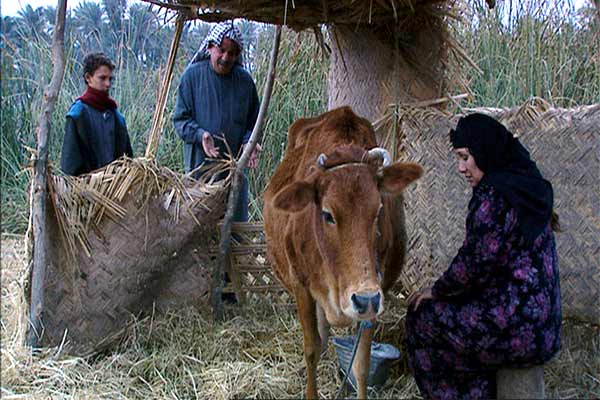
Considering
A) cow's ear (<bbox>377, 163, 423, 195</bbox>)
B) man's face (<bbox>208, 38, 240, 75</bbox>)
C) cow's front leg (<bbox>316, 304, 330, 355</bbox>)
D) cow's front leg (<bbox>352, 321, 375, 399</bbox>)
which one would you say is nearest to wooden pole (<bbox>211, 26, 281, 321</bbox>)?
man's face (<bbox>208, 38, 240, 75</bbox>)

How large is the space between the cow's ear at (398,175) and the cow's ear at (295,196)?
37cm

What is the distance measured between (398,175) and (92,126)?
9.06ft

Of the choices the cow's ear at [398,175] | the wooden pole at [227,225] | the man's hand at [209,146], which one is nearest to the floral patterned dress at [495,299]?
→ the cow's ear at [398,175]

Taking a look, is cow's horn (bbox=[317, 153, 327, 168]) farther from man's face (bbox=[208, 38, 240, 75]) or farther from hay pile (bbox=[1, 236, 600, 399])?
man's face (bbox=[208, 38, 240, 75])

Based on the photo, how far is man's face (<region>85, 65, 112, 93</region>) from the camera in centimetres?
554

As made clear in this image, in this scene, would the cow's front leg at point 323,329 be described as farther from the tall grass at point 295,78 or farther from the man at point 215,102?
the tall grass at point 295,78

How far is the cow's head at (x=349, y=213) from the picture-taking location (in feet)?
11.0

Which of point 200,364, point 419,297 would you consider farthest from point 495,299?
point 200,364

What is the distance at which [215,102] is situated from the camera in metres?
6.18

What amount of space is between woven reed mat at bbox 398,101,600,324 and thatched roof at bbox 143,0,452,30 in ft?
2.39

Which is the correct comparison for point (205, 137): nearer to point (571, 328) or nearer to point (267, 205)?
point (267, 205)

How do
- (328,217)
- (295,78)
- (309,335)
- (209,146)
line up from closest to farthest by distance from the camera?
1. (328,217)
2. (309,335)
3. (209,146)
4. (295,78)

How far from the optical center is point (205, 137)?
19.3ft

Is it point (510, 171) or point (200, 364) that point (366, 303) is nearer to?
point (510, 171)
